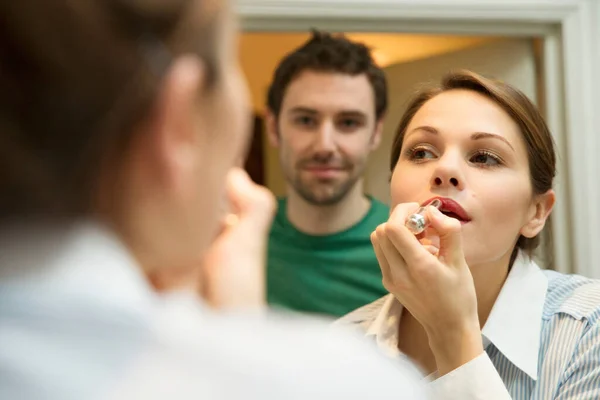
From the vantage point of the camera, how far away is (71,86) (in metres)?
0.31

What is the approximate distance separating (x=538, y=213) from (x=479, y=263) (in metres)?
0.18

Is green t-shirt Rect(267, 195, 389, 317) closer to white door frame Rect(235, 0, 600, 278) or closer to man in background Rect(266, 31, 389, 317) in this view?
man in background Rect(266, 31, 389, 317)

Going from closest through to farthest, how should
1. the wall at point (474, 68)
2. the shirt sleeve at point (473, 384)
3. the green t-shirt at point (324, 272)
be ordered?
the shirt sleeve at point (473, 384)
the green t-shirt at point (324, 272)
the wall at point (474, 68)

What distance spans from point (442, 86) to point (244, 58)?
2.84 ft

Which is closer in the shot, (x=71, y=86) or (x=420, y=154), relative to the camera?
(x=71, y=86)

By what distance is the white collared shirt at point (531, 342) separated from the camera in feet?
2.93

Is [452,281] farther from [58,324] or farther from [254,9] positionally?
[254,9]

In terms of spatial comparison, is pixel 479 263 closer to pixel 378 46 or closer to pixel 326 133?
pixel 326 133

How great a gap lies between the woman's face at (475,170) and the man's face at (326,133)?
424 mm

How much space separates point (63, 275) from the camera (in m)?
0.32

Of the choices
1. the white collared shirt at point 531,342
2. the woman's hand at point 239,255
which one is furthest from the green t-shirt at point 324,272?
the woman's hand at point 239,255

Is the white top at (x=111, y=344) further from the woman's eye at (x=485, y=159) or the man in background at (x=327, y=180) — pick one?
the man in background at (x=327, y=180)

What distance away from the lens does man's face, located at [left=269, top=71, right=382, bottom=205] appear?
61.9 inches

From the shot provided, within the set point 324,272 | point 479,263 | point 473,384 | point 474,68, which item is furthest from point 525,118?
point 474,68
